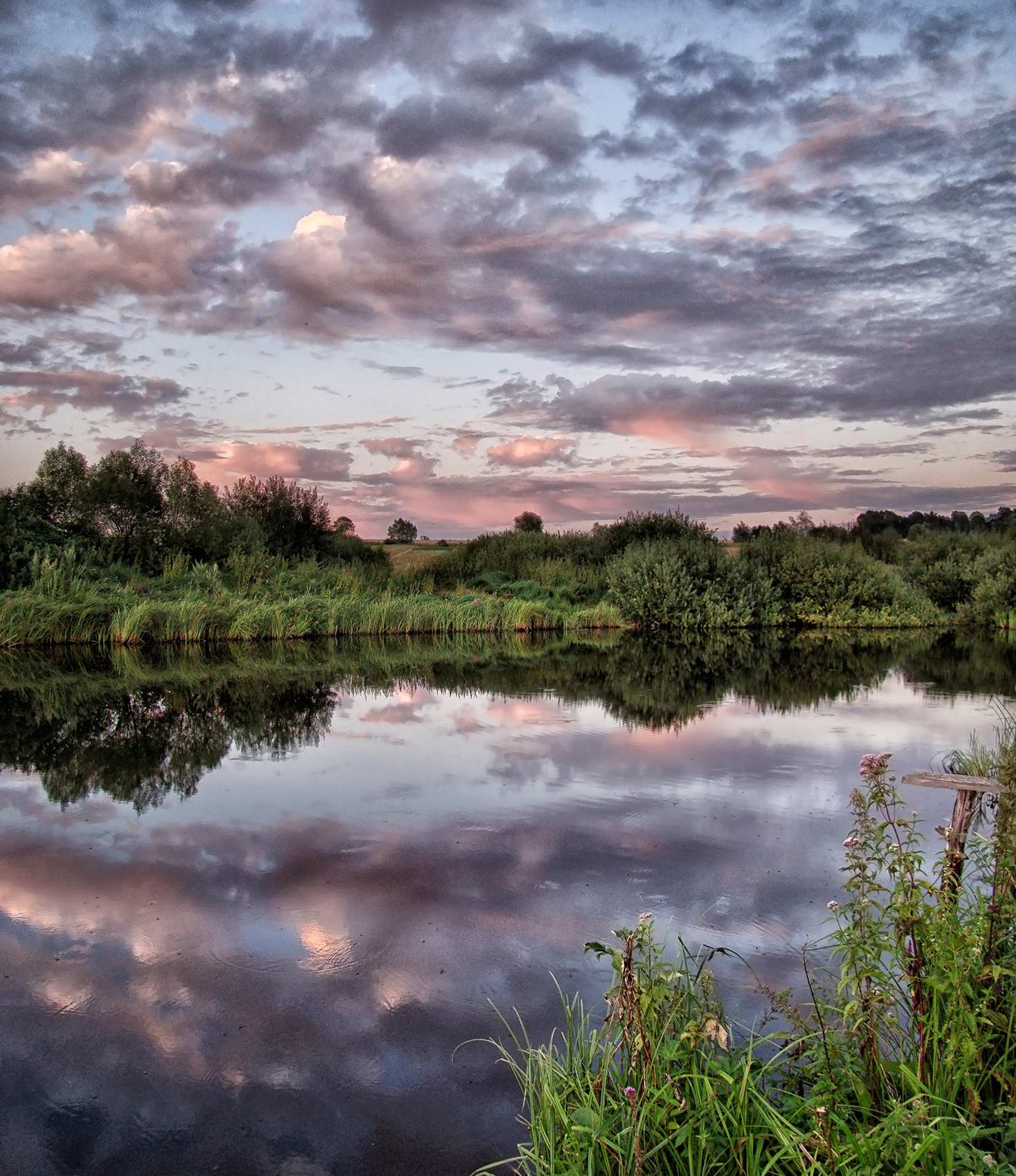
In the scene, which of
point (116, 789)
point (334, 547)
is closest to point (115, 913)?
point (116, 789)

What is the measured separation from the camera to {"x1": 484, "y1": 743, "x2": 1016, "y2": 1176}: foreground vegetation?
8.03ft

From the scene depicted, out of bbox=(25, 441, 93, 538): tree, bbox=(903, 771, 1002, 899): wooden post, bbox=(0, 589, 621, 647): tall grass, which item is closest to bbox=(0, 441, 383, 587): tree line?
bbox=(25, 441, 93, 538): tree

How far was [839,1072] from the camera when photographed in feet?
10.1

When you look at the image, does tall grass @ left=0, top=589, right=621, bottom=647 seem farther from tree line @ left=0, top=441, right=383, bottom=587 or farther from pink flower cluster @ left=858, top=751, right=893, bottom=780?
pink flower cluster @ left=858, top=751, right=893, bottom=780

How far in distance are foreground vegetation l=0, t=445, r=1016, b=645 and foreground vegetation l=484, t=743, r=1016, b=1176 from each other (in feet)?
73.1

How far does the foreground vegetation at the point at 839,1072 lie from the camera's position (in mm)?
2447

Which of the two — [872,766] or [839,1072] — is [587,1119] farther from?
[872,766]

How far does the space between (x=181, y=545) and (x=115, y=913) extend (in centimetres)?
2863

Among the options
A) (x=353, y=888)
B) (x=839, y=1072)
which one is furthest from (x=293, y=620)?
(x=839, y=1072)

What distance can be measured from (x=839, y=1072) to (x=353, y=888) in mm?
3318

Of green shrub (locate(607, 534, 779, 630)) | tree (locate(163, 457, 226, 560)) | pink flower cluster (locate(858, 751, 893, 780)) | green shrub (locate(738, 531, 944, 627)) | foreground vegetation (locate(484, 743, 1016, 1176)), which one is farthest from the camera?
tree (locate(163, 457, 226, 560))

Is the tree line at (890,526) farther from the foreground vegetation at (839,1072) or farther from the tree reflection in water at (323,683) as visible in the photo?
the foreground vegetation at (839,1072)

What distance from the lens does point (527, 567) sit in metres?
34.5

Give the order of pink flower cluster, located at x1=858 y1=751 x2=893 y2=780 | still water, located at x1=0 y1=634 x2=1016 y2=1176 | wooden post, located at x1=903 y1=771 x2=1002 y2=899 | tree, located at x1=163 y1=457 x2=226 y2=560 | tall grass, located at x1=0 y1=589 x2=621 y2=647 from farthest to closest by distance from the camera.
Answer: tree, located at x1=163 y1=457 x2=226 y2=560 → tall grass, located at x1=0 y1=589 x2=621 y2=647 → wooden post, located at x1=903 y1=771 x2=1002 y2=899 → still water, located at x1=0 y1=634 x2=1016 y2=1176 → pink flower cluster, located at x1=858 y1=751 x2=893 y2=780
